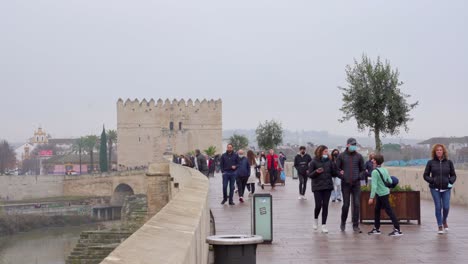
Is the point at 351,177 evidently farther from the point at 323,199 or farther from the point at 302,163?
the point at 302,163

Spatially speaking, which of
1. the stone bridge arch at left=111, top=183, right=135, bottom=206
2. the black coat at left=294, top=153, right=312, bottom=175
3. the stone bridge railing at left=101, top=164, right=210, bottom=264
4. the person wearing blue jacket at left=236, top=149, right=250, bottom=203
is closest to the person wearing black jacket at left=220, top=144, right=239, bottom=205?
the person wearing blue jacket at left=236, top=149, right=250, bottom=203

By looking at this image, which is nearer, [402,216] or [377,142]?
[402,216]

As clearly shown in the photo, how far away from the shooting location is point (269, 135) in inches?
2029

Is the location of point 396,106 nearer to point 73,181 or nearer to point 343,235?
point 343,235

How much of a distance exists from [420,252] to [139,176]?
66.7 metres

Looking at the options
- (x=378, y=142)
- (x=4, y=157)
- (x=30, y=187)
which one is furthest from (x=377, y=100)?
(x=4, y=157)

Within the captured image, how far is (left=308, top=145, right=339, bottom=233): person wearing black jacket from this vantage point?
1126 cm

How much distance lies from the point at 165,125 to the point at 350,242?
7385 cm

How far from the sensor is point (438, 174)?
11.0 meters

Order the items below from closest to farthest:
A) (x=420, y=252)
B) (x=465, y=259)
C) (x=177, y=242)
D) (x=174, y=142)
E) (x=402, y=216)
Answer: (x=177, y=242), (x=465, y=259), (x=420, y=252), (x=402, y=216), (x=174, y=142)

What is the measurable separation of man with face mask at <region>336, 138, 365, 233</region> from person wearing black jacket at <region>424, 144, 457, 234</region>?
40.0 inches

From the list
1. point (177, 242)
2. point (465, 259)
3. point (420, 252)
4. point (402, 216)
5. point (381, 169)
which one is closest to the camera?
point (177, 242)

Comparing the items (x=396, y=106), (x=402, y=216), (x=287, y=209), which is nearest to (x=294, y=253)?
(x=402, y=216)

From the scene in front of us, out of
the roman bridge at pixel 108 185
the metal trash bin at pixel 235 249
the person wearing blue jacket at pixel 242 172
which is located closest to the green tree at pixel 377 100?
the person wearing blue jacket at pixel 242 172
